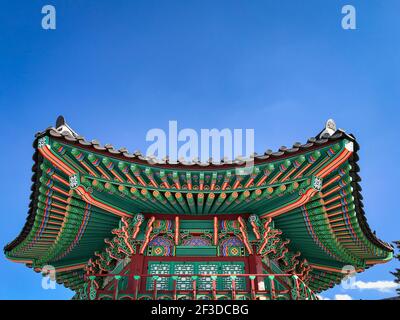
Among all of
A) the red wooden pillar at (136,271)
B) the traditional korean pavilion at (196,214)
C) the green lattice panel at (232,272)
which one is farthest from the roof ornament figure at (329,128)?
the red wooden pillar at (136,271)

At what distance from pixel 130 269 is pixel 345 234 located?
6327mm

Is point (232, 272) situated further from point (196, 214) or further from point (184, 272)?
point (196, 214)

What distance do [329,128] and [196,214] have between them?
174 inches

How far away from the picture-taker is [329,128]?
34.4ft

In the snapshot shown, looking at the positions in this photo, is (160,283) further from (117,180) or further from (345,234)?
(345,234)

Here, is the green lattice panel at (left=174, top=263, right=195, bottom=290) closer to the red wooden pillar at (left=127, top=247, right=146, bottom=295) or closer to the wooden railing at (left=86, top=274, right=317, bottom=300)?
the wooden railing at (left=86, top=274, right=317, bottom=300)

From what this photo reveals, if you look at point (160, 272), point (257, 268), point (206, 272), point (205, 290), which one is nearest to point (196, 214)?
point (206, 272)

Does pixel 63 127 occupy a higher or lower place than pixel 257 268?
higher

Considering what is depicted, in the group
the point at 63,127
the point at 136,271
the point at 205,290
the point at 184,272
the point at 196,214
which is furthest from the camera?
the point at 196,214

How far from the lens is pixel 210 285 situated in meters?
10.8

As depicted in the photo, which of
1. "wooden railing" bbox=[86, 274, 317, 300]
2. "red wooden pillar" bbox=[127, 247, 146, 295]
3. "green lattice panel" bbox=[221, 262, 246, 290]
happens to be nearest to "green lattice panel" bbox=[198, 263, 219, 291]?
"wooden railing" bbox=[86, 274, 317, 300]

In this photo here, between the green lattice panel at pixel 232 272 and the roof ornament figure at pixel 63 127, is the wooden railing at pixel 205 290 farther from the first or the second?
the roof ornament figure at pixel 63 127

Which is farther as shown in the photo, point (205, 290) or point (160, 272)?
point (160, 272)
